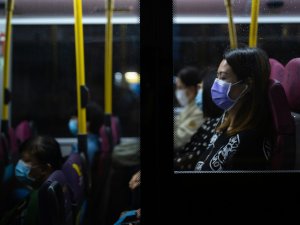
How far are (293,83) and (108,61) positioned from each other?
178 cm

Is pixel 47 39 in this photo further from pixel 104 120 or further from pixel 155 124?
pixel 155 124

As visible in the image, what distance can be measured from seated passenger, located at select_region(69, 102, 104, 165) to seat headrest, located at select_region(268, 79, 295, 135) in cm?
192

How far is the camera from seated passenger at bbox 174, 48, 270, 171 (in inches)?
84.4

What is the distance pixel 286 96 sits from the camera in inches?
87.4

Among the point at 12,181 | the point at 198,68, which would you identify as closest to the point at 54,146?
the point at 12,181

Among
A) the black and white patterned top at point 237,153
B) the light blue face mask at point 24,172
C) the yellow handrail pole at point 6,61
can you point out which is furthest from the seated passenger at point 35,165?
the black and white patterned top at point 237,153

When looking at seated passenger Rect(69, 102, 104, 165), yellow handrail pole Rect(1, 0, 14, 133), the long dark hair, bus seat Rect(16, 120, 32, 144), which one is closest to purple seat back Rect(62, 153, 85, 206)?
seated passenger Rect(69, 102, 104, 165)

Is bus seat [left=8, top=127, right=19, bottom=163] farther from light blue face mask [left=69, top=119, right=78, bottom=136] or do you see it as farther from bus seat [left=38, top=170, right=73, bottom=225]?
bus seat [left=38, top=170, right=73, bottom=225]

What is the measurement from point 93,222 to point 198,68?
1407 mm

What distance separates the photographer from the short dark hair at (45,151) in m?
2.98

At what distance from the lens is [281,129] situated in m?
2.20

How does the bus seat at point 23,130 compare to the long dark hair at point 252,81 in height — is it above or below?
below

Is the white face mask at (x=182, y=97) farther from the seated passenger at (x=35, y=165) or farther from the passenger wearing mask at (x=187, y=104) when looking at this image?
the seated passenger at (x=35, y=165)

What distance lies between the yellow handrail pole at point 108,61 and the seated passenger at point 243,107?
147cm
